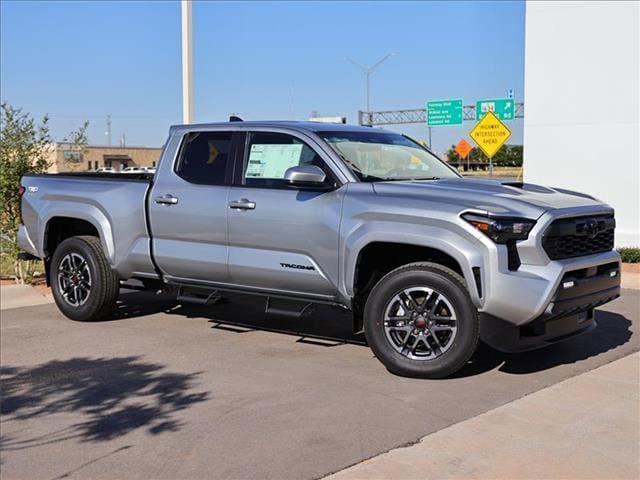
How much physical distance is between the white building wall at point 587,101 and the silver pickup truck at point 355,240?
26.1 feet

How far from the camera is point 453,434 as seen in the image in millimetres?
4652

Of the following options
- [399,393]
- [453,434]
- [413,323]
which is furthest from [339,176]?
[453,434]

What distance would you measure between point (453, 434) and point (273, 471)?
46.1 inches

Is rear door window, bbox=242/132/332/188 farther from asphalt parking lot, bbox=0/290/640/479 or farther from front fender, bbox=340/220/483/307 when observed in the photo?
asphalt parking lot, bbox=0/290/640/479

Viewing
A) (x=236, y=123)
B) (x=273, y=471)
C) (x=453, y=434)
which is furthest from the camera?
(x=236, y=123)

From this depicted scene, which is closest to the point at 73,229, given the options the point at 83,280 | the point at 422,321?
the point at 83,280

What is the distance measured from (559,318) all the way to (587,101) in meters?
9.77

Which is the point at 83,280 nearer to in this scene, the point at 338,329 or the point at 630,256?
the point at 338,329

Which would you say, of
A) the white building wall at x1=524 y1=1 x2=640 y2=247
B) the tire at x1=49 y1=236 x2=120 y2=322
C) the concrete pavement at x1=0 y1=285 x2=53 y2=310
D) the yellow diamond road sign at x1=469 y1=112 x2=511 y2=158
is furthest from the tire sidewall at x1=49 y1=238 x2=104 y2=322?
the yellow diamond road sign at x1=469 y1=112 x2=511 y2=158

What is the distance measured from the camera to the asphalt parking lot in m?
4.41

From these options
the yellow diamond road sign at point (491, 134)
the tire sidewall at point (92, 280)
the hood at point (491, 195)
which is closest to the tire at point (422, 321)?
the hood at point (491, 195)

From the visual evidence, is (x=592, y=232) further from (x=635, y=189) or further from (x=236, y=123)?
(x=635, y=189)

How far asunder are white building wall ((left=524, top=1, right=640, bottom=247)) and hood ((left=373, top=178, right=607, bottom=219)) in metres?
8.32

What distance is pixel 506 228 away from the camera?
5484mm
